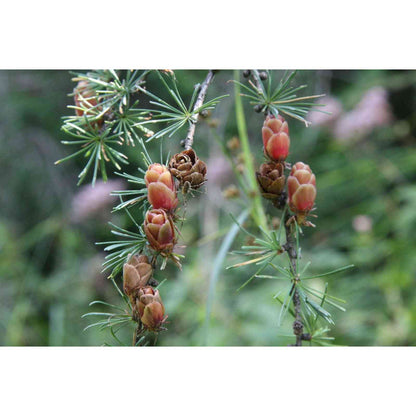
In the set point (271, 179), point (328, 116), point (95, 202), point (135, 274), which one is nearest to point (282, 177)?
point (271, 179)

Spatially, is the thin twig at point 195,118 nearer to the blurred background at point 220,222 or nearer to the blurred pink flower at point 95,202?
the blurred background at point 220,222

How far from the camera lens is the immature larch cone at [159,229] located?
0.90ft

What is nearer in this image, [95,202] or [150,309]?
[150,309]

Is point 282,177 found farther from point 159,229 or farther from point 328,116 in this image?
point 328,116

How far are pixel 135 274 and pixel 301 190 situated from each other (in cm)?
12

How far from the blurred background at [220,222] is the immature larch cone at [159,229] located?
43 centimetres

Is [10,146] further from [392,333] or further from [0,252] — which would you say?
[392,333]

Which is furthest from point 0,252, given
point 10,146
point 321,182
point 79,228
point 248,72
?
point 248,72

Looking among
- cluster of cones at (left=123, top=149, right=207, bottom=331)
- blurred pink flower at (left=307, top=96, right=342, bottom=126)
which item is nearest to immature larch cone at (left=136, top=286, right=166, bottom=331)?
cluster of cones at (left=123, top=149, right=207, bottom=331)

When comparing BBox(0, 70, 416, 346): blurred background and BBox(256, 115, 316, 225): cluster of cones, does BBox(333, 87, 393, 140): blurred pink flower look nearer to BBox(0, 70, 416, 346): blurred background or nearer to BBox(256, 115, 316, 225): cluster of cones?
BBox(0, 70, 416, 346): blurred background

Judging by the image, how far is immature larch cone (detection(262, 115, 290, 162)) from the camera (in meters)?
0.32

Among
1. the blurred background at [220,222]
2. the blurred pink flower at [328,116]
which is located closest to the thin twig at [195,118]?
the blurred background at [220,222]

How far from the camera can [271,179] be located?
32 cm
